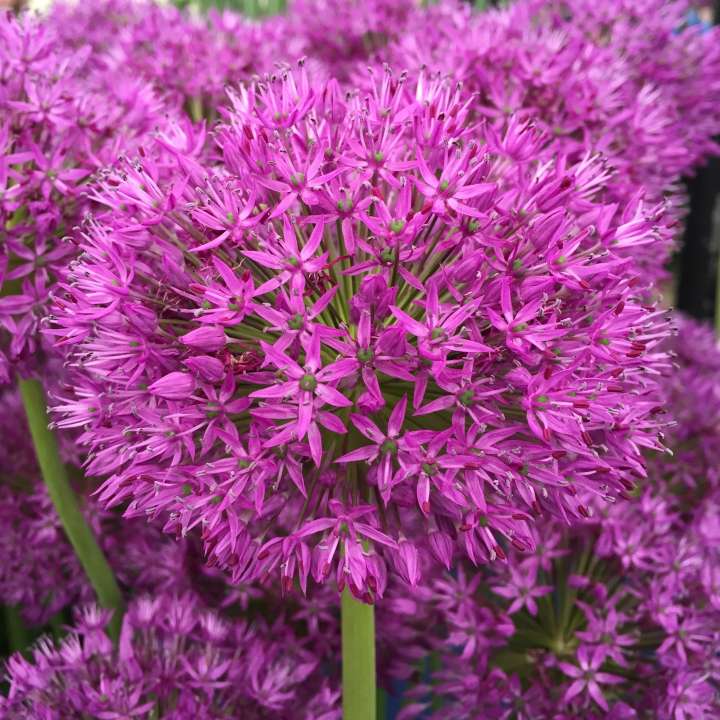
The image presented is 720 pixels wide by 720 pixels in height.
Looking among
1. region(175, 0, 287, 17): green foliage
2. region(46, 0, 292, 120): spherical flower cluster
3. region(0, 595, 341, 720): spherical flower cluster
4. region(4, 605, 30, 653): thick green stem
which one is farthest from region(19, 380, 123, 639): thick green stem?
region(175, 0, 287, 17): green foliage

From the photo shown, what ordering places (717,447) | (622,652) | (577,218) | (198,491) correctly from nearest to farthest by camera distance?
(198,491) → (577,218) → (622,652) → (717,447)

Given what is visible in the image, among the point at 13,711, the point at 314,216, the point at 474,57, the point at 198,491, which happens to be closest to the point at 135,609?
the point at 13,711

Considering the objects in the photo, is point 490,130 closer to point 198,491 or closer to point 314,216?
point 314,216

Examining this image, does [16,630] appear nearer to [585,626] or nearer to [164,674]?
[164,674]

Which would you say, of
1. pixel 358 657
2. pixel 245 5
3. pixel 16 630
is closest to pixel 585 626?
pixel 358 657

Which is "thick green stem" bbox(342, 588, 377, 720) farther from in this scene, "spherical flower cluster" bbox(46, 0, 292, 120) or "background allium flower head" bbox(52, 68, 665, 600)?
"spherical flower cluster" bbox(46, 0, 292, 120)
